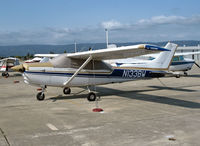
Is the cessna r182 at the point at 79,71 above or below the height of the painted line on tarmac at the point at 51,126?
above

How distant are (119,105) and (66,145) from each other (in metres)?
4.85

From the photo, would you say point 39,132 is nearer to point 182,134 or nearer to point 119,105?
point 182,134

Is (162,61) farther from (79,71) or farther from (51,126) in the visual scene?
(51,126)

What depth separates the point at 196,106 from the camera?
9422mm

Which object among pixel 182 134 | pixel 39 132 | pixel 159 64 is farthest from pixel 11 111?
pixel 159 64

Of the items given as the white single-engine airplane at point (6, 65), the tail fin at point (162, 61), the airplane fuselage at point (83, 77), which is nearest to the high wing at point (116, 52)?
the airplane fuselage at point (83, 77)

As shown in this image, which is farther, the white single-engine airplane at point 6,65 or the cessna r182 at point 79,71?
the white single-engine airplane at point 6,65

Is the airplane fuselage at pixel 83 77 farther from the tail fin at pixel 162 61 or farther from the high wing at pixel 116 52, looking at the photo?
the high wing at pixel 116 52

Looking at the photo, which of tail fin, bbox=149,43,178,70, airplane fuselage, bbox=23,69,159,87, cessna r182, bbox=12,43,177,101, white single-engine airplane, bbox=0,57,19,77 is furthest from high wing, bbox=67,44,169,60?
white single-engine airplane, bbox=0,57,19,77

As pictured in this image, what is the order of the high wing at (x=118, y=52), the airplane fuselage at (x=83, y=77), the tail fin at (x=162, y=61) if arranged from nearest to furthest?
the high wing at (x=118, y=52)
the airplane fuselage at (x=83, y=77)
the tail fin at (x=162, y=61)

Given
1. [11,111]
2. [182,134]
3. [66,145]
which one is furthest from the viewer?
[11,111]

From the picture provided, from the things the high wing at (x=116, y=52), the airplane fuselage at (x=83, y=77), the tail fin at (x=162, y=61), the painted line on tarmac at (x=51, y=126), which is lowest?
the painted line on tarmac at (x=51, y=126)

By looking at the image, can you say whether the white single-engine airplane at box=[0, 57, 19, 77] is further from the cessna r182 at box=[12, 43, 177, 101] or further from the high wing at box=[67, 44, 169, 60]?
the high wing at box=[67, 44, 169, 60]

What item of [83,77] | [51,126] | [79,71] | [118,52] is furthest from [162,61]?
[51,126]
